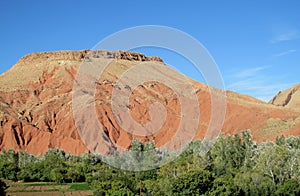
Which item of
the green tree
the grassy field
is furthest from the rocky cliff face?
the green tree

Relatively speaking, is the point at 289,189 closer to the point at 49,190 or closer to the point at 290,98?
the point at 49,190

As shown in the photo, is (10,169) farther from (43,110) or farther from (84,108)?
(43,110)

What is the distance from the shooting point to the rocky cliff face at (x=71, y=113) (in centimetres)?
9006

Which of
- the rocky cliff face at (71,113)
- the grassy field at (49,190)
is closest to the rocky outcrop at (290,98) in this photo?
the rocky cliff face at (71,113)

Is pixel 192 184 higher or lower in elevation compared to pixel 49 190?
higher

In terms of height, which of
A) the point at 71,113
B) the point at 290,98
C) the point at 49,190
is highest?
the point at 290,98

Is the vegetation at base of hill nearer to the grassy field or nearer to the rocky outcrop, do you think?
the grassy field

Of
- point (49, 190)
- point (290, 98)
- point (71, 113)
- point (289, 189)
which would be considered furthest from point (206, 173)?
point (290, 98)

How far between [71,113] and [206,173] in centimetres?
7112

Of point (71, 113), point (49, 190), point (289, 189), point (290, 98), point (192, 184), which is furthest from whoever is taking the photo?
point (290, 98)

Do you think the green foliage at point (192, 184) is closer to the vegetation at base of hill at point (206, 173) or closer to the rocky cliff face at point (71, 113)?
the vegetation at base of hill at point (206, 173)

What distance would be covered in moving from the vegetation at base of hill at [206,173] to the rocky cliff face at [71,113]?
26767mm

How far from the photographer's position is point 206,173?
33.2m

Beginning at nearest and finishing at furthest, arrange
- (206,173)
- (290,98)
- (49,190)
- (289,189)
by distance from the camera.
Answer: (206,173) < (289,189) < (49,190) < (290,98)
